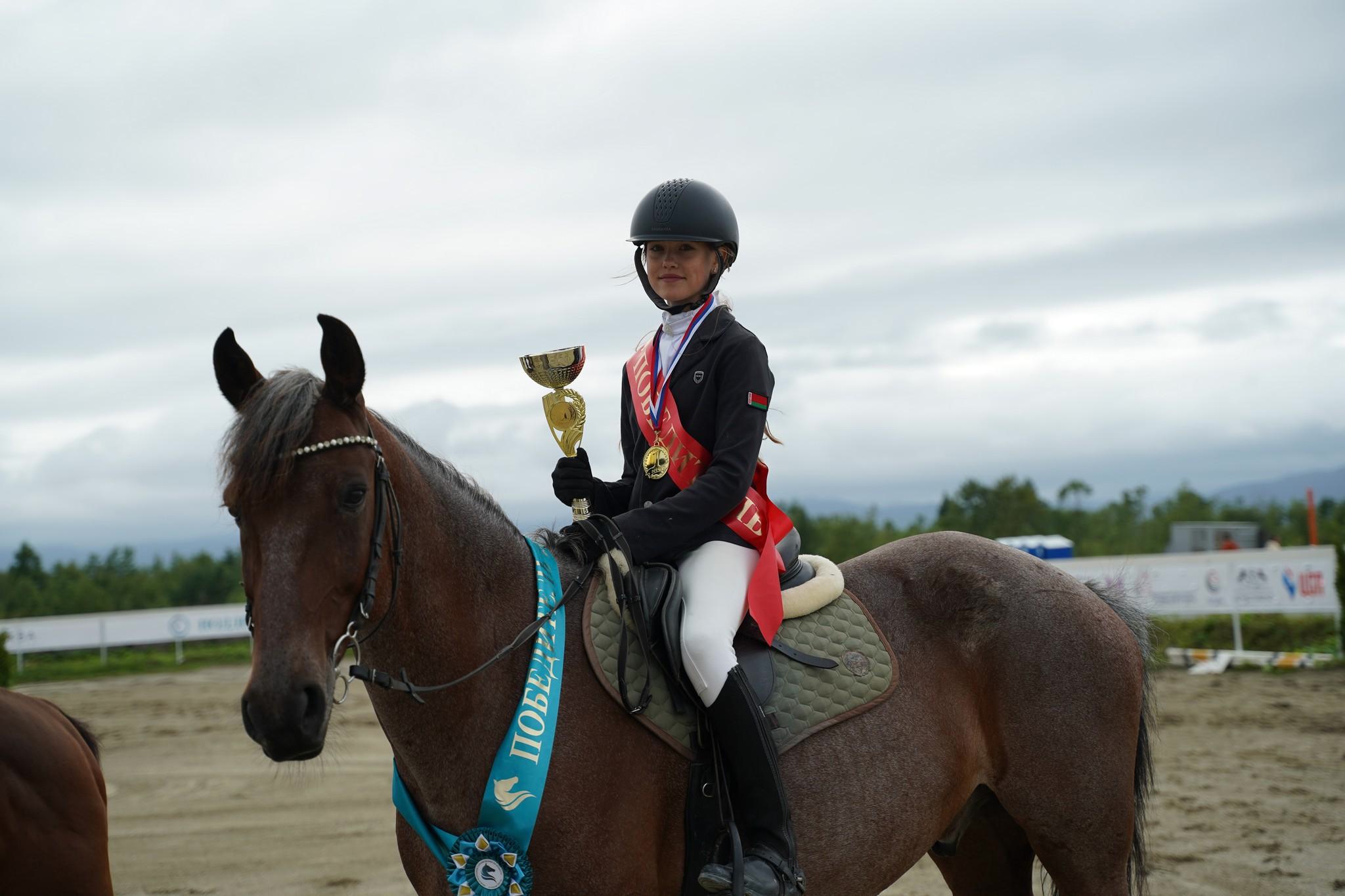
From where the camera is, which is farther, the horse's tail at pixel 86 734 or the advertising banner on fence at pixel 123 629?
the advertising banner on fence at pixel 123 629

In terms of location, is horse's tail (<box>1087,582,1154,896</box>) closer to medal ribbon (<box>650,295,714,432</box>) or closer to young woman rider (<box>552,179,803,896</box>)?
young woman rider (<box>552,179,803,896</box>)

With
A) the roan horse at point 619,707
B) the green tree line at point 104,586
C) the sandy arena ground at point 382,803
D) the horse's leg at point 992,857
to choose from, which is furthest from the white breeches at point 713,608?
the green tree line at point 104,586

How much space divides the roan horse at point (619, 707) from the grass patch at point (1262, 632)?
1268cm

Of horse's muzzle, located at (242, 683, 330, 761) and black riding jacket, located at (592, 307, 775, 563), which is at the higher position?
black riding jacket, located at (592, 307, 775, 563)

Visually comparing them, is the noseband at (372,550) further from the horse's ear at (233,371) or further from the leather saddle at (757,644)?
the leather saddle at (757,644)

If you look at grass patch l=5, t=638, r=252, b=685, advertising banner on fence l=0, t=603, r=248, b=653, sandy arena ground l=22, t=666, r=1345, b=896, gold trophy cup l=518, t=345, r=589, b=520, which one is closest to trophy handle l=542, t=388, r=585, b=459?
gold trophy cup l=518, t=345, r=589, b=520

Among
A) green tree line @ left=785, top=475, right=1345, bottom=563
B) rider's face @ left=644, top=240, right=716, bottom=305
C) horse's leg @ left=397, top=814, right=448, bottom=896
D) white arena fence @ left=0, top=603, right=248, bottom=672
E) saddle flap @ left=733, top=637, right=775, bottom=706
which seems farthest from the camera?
green tree line @ left=785, top=475, right=1345, bottom=563

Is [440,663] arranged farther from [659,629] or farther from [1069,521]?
[1069,521]

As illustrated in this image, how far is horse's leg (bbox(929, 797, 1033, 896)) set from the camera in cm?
387

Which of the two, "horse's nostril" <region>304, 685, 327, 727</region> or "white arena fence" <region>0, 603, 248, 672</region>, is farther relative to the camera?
"white arena fence" <region>0, 603, 248, 672</region>

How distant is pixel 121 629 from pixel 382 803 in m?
15.1

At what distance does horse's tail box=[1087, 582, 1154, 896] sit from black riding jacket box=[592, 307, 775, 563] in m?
1.73

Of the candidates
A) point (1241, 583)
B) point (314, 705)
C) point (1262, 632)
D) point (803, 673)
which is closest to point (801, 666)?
point (803, 673)

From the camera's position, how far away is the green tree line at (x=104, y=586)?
2923cm
